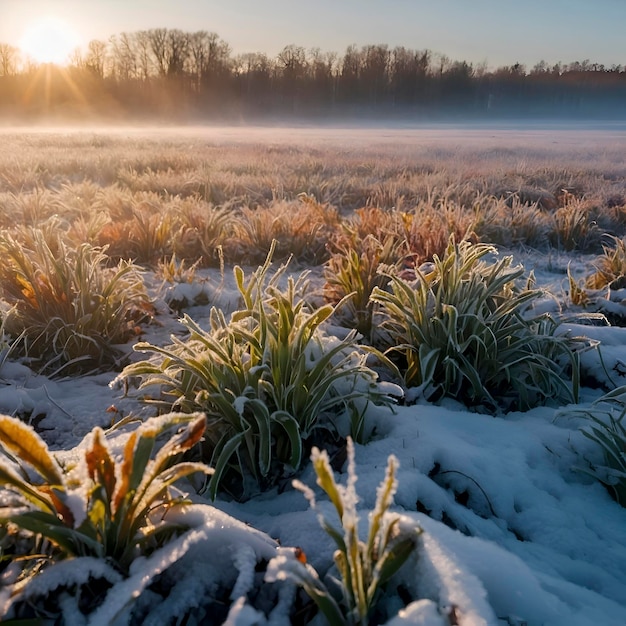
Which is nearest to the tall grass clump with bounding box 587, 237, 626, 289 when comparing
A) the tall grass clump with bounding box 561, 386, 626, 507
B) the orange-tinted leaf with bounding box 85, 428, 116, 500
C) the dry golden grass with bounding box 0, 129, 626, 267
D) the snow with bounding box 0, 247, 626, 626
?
the dry golden grass with bounding box 0, 129, 626, 267

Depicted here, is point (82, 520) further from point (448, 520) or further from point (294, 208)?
point (294, 208)

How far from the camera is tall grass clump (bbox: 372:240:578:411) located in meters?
1.91

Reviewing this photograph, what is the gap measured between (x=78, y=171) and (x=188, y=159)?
7.30 feet

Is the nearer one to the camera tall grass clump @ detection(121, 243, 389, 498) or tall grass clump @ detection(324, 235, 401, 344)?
tall grass clump @ detection(121, 243, 389, 498)

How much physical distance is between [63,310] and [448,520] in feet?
5.95

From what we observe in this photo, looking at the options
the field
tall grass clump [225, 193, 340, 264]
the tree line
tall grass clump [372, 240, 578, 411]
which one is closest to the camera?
the field

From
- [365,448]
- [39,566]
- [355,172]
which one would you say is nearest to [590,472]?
[365,448]

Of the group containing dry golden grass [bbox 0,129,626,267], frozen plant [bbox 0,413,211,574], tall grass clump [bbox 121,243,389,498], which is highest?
frozen plant [bbox 0,413,211,574]

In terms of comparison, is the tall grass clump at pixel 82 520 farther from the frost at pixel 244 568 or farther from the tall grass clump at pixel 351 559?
the tall grass clump at pixel 351 559

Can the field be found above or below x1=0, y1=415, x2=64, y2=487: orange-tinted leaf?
below

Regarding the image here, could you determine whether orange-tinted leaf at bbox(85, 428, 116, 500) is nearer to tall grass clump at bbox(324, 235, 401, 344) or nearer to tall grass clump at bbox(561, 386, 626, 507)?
tall grass clump at bbox(561, 386, 626, 507)

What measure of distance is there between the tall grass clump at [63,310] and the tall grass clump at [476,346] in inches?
47.8

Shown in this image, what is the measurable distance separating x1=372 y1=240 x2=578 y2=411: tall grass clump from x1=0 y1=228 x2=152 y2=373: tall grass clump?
3.98 feet

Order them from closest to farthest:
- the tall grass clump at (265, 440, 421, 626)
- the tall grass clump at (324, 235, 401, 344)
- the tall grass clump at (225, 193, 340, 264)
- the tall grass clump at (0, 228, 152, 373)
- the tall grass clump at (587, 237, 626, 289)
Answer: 1. the tall grass clump at (265, 440, 421, 626)
2. the tall grass clump at (0, 228, 152, 373)
3. the tall grass clump at (324, 235, 401, 344)
4. the tall grass clump at (587, 237, 626, 289)
5. the tall grass clump at (225, 193, 340, 264)
